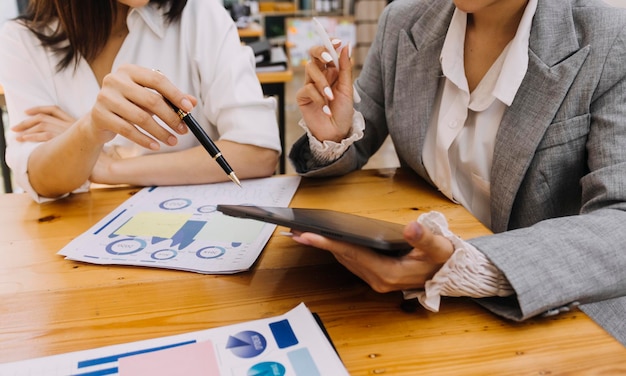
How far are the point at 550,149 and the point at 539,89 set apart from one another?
104 mm

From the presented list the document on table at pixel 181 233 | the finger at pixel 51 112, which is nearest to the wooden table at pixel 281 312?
the document on table at pixel 181 233

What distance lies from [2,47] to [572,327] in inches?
49.7

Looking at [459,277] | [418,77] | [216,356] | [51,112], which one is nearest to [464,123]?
[418,77]

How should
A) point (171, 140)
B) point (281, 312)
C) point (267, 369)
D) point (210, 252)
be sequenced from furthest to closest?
point (171, 140) → point (210, 252) → point (281, 312) → point (267, 369)

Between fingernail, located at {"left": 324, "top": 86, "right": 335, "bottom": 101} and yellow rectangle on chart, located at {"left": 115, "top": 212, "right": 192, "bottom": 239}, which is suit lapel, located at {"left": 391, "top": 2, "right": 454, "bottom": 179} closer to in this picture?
fingernail, located at {"left": 324, "top": 86, "right": 335, "bottom": 101}

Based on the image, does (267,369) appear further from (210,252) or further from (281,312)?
(210,252)

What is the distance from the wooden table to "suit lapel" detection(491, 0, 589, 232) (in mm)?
165

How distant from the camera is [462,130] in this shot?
102 cm

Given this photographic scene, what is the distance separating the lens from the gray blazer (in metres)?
0.64

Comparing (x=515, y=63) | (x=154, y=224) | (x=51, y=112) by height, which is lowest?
(x=154, y=224)

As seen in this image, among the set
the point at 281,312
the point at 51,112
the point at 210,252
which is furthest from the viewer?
the point at 51,112

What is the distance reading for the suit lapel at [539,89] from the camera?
33.7 inches

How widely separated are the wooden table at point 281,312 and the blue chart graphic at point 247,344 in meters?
0.04

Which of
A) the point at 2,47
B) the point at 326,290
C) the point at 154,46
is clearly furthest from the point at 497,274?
the point at 2,47
